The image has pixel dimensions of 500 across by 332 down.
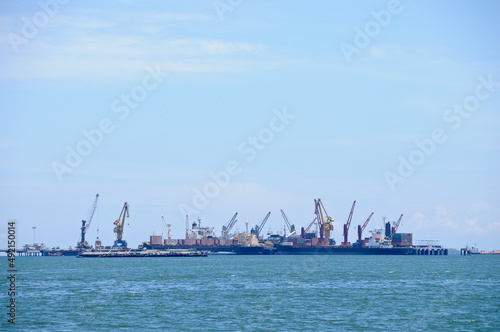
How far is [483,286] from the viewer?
99.8 m

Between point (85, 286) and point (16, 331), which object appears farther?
point (85, 286)

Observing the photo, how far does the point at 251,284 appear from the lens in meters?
101

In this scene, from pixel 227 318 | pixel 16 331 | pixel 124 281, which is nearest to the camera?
pixel 16 331

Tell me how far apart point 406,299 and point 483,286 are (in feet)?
86.3

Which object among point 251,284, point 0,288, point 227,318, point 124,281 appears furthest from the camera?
point 124,281

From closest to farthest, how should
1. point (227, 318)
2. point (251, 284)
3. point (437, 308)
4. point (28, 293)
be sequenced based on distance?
point (227, 318), point (437, 308), point (28, 293), point (251, 284)

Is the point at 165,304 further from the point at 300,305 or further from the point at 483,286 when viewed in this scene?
the point at 483,286

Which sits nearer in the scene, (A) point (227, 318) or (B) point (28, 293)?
(A) point (227, 318)

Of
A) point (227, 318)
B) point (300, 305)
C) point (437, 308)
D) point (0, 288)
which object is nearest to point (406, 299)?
point (437, 308)

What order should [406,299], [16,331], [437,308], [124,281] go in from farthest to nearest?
[124,281]
[406,299]
[437,308]
[16,331]

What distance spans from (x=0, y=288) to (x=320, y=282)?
4617cm

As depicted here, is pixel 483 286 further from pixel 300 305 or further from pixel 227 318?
pixel 227 318

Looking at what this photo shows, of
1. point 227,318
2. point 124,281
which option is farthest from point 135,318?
point 124,281

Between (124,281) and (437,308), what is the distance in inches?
2161
